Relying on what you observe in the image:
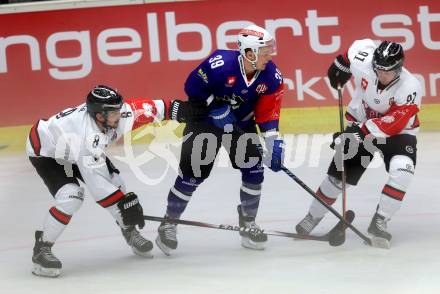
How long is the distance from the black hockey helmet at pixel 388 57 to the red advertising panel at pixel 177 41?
3170 millimetres

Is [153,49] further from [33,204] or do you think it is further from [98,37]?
[33,204]

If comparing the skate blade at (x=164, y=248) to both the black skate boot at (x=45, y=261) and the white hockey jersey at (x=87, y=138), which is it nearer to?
the white hockey jersey at (x=87, y=138)

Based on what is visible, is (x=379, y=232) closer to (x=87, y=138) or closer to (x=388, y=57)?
(x=388, y=57)

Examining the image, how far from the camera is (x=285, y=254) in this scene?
5.63m

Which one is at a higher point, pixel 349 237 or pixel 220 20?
pixel 220 20

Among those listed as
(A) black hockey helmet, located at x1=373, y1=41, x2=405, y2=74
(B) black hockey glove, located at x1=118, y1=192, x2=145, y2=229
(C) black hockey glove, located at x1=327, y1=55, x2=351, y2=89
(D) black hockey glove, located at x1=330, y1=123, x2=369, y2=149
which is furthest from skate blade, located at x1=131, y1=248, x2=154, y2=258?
(A) black hockey helmet, located at x1=373, y1=41, x2=405, y2=74

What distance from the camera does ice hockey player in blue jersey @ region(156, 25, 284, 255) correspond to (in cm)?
559

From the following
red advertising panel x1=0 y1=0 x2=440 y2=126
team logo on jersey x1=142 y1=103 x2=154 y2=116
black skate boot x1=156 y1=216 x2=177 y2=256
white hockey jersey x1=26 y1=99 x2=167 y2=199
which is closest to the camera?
white hockey jersey x1=26 y1=99 x2=167 y2=199

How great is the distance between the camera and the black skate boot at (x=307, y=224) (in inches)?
234

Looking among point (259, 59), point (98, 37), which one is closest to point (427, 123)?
point (98, 37)

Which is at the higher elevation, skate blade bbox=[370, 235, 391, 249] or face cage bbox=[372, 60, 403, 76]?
face cage bbox=[372, 60, 403, 76]

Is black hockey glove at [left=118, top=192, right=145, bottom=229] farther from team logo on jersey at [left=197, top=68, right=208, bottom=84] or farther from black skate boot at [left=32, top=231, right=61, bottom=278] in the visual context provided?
team logo on jersey at [left=197, top=68, right=208, bottom=84]

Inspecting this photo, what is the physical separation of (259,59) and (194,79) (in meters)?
0.39

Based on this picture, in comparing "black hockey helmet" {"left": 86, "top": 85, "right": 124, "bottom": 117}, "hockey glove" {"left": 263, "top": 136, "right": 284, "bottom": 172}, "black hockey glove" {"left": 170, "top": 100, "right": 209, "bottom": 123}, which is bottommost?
"hockey glove" {"left": 263, "top": 136, "right": 284, "bottom": 172}
